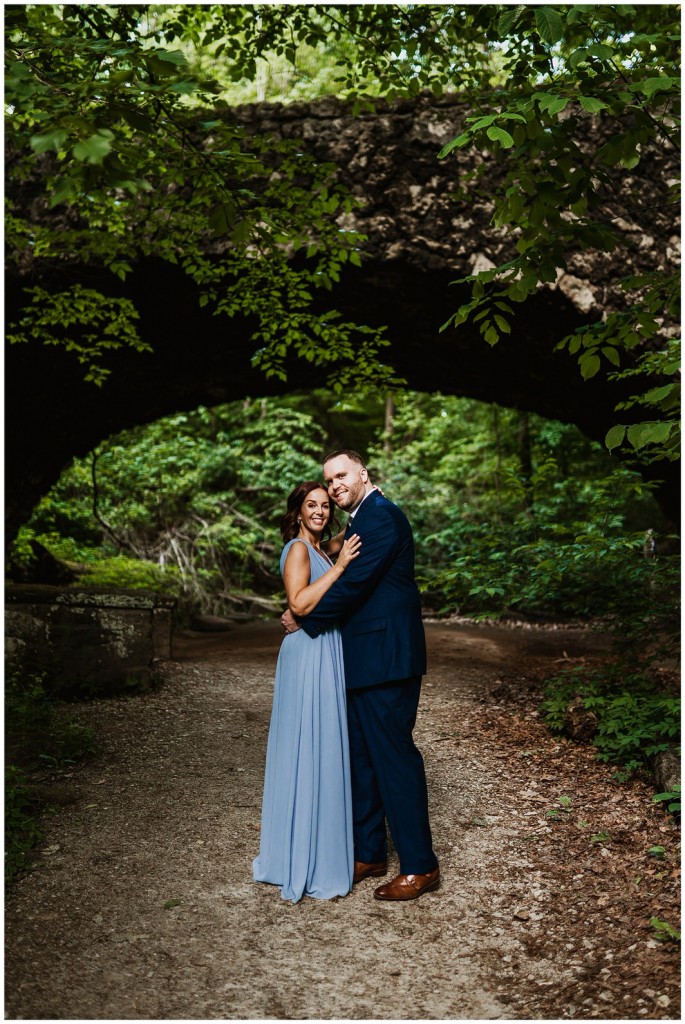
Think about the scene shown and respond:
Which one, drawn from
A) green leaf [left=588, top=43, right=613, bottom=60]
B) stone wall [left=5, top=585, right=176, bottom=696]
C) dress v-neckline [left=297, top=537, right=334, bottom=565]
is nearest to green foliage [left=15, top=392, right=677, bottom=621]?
stone wall [left=5, top=585, right=176, bottom=696]

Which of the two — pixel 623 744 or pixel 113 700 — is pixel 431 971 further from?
pixel 113 700

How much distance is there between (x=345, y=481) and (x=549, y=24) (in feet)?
6.77

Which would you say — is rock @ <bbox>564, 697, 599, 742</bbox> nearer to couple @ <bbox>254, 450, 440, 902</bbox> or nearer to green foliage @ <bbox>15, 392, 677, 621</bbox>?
couple @ <bbox>254, 450, 440, 902</bbox>

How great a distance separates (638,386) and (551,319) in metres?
1.17

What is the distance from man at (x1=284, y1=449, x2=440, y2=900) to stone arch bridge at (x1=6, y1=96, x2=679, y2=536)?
4.07 metres

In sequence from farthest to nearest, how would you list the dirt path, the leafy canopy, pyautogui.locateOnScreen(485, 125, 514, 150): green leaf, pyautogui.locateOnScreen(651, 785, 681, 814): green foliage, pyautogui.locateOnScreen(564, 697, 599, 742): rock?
pyautogui.locateOnScreen(564, 697, 599, 742): rock
pyautogui.locateOnScreen(651, 785, 681, 814): green foliage
the dirt path
the leafy canopy
pyautogui.locateOnScreen(485, 125, 514, 150): green leaf

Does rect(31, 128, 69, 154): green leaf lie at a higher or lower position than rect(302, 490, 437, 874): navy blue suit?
higher

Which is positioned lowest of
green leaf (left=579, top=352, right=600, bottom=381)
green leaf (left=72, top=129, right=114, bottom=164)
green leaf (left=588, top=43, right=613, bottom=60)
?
green leaf (left=579, top=352, right=600, bottom=381)

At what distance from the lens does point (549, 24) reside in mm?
2719

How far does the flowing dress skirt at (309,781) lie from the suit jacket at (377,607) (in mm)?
116

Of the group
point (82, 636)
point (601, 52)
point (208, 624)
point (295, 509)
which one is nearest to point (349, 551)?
point (295, 509)

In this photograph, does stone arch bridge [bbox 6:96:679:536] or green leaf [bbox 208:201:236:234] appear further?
stone arch bridge [bbox 6:96:679:536]

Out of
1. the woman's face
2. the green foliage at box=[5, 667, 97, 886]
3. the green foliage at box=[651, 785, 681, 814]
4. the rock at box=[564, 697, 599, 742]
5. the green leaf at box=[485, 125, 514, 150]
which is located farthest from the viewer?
the rock at box=[564, 697, 599, 742]

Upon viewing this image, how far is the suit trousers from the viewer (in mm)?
3648
